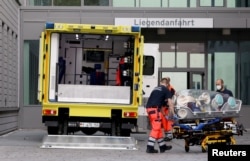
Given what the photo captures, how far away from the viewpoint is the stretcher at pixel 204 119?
12.7 meters

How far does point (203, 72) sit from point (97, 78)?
8519mm

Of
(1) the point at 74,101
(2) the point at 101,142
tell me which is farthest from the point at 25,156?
(1) the point at 74,101

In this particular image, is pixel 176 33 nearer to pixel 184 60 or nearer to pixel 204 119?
pixel 184 60

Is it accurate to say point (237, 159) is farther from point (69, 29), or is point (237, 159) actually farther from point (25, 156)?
point (69, 29)

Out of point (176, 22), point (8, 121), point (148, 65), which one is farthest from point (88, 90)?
point (176, 22)

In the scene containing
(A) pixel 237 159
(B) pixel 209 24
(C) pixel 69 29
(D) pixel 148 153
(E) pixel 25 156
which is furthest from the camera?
(B) pixel 209 24

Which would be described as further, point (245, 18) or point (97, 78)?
point (245, 18)

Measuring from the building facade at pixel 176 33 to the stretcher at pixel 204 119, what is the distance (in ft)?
32.5

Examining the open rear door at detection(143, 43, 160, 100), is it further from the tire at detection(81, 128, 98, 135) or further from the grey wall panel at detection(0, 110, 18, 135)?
the grey wall panel at detection(0, 110, 18, 135)

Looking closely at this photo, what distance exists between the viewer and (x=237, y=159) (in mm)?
6473

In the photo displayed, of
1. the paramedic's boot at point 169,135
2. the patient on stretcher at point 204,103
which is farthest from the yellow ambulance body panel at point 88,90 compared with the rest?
the patient on stretcher at point 204,103

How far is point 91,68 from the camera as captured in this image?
1617 centimetres

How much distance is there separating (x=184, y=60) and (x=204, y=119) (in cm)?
1101

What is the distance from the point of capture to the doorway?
932 inches
